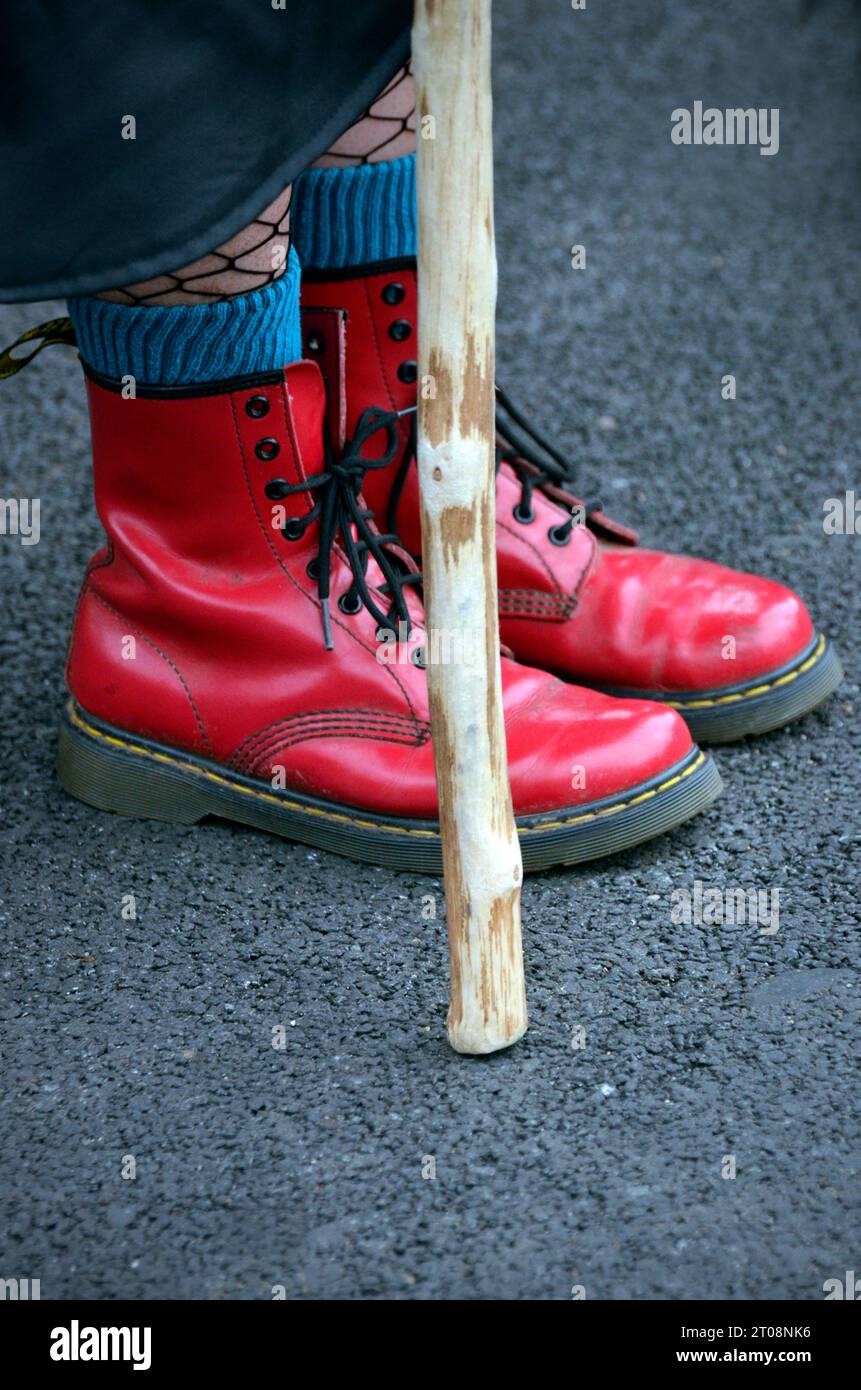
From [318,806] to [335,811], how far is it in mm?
15

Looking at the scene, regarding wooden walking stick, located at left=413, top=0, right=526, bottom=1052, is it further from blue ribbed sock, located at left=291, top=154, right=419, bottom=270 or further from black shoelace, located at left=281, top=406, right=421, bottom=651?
blue ribbed sock, located at left=291, top=154, right=419, bottom=270

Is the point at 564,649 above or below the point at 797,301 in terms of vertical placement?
below

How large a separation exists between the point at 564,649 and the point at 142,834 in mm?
407

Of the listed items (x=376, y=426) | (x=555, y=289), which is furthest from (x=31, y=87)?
(x=555, y=289)

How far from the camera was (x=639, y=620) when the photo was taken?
130cm

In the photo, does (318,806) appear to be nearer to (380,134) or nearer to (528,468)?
(528,468)

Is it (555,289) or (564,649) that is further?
(555,289)

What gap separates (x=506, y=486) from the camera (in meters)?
1.30

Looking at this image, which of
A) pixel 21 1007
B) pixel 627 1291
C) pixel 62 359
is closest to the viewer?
pixel 627 1291

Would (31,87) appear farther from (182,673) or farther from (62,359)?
(62,359)
